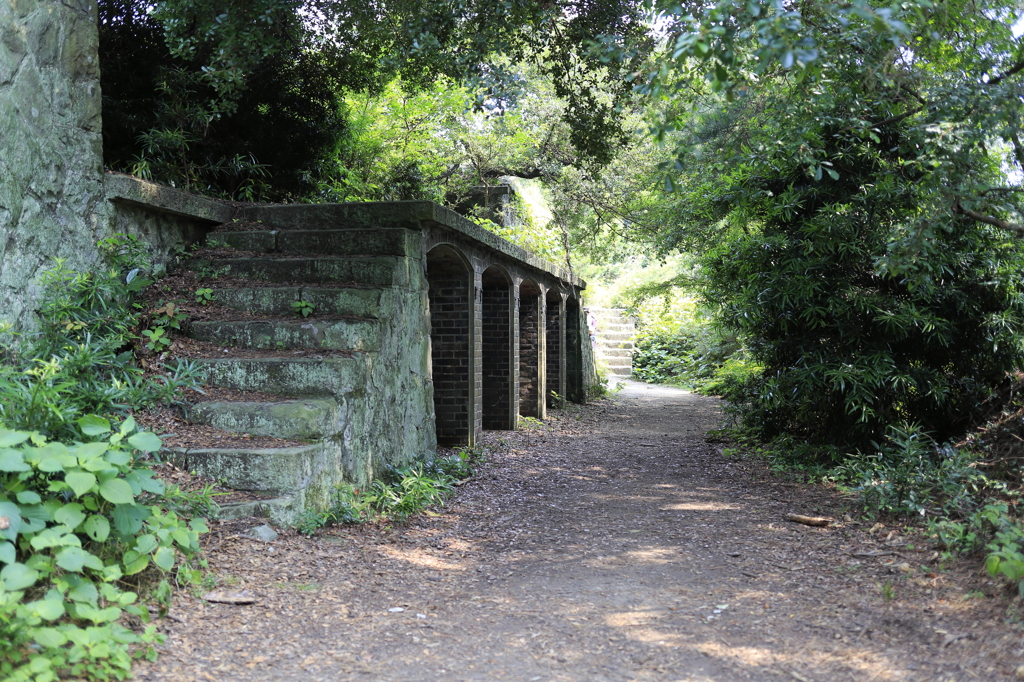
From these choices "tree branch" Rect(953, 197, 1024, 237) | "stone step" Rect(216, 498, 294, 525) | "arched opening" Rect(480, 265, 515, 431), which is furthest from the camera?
"arched opening" Rect(480, 265, 515, 431)

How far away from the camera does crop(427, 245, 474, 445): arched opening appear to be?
26.4 ft

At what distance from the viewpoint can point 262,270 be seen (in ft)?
20.1

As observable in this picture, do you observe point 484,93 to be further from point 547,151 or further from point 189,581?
point 547,151

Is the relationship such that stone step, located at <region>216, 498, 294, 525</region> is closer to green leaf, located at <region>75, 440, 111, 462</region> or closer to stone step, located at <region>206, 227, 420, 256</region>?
green leaf, located at <region>75, 440, 111, 462</region>

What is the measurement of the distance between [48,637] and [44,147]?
3711 millimetres

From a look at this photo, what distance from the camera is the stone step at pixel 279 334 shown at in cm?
545

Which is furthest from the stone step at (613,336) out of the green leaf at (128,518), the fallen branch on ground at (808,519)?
the green leaf at (128,518)

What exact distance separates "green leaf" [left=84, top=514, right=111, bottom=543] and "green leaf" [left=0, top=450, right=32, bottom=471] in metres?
0.32

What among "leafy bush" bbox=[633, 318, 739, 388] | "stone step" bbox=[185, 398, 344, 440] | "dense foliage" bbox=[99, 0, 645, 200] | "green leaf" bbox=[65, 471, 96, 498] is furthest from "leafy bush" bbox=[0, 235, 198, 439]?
"leafy bush" bbox=[633, 318, 739, 388]

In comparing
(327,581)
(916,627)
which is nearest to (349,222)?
(327,581)

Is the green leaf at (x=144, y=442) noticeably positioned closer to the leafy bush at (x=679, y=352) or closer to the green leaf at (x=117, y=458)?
the green leaf at (x=117, y=458)

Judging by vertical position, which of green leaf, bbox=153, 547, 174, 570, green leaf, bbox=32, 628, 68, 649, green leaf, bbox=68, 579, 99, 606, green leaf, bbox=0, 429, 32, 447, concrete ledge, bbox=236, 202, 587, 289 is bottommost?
green leaf, bbox=32, 628, 68, 649

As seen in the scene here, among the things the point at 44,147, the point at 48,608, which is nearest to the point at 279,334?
the point at 44,147

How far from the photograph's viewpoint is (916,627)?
125 inches
